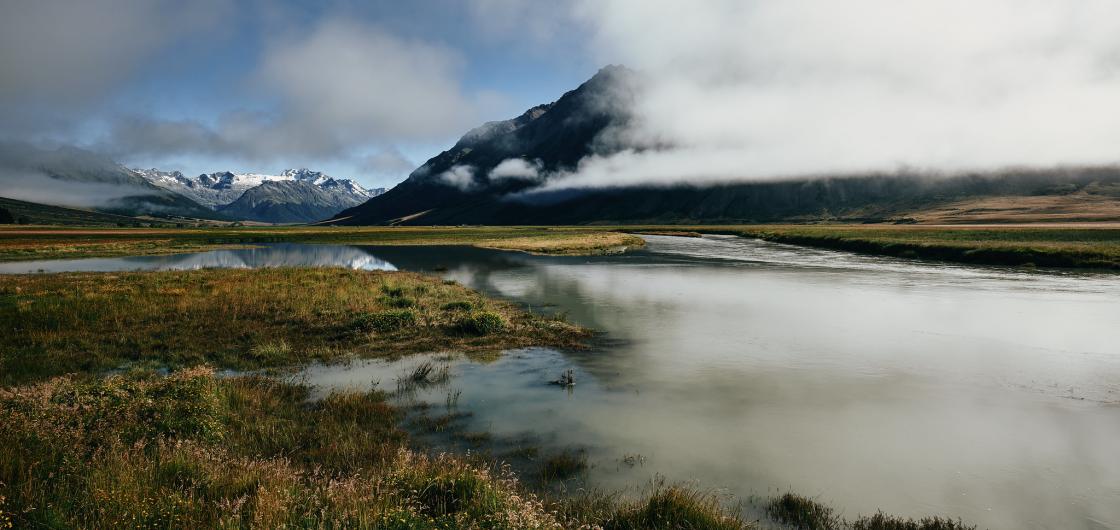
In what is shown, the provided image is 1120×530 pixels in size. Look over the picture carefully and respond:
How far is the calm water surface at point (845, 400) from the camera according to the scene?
1068 centimetres

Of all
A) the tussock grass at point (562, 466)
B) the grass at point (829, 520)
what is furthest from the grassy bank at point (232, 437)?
the grass at point (829, 520)

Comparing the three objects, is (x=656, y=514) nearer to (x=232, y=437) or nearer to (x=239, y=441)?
(x=239, y=441)

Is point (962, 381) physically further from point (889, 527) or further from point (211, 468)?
point (211, 468)

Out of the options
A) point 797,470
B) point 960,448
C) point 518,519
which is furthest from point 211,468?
point 960,448

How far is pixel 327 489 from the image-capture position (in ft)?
25.1

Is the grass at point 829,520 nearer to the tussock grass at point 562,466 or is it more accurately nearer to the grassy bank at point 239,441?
the grassy bank at point 239,441

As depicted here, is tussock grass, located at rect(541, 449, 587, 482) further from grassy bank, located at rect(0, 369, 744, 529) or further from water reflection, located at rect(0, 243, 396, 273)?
water reflection, located at rect(0, 243, 396, 273)

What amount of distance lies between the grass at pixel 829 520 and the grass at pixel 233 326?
547 inches

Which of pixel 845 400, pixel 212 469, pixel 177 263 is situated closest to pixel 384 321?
pixel 212 469

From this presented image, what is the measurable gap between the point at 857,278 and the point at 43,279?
70.1 metres

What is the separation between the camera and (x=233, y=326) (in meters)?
24.1

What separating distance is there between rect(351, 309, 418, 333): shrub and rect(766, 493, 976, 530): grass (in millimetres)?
19248

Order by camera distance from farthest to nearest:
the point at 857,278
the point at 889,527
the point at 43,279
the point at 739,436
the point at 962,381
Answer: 1. the point at 857,278
2. the point at 43,279
3. the point at 962,381
4. the point at 739,436
5. the point at 889,527

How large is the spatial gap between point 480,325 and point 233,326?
38.6ft
